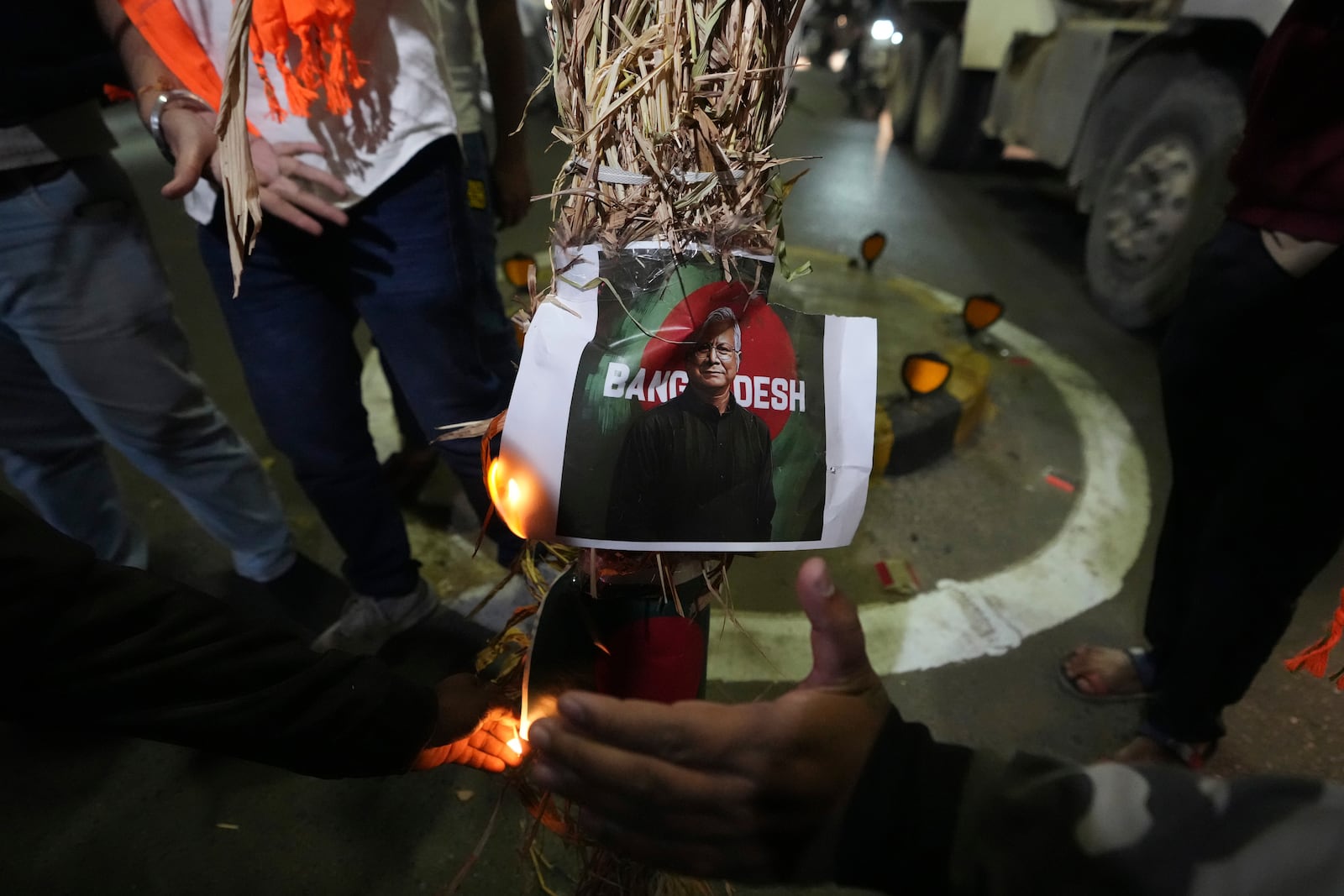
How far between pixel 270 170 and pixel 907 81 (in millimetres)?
5323

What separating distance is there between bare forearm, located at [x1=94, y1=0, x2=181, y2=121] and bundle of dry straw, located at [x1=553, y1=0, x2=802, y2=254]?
67 centimetres

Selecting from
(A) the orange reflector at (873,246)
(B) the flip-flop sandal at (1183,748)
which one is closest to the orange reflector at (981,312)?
(A) the orange reflector at (873,246)

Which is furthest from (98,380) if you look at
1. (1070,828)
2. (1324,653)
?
(1324,653)

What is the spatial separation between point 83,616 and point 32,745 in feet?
3.81

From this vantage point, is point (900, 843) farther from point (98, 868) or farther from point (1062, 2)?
point (1062, 2)

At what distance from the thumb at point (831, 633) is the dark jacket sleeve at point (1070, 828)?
0.06m

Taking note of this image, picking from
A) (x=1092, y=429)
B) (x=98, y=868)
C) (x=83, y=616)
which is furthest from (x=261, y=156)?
(x=1092, y=429)

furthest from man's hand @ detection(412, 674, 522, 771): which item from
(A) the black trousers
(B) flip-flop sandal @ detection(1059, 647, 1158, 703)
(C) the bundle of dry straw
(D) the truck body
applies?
(D) the truck body

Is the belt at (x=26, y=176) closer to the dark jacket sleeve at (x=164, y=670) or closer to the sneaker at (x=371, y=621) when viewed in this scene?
the dark jacket sleeve at (x=164, y=670)

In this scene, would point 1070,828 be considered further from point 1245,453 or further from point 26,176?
point 26,176

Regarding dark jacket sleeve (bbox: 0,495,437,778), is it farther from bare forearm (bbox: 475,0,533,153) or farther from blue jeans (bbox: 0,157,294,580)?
bare forearm (bbox: 475,0,533,153)

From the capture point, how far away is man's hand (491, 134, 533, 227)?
64.5 inches

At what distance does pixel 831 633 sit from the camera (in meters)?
0.52

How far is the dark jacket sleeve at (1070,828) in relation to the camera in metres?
0.48
